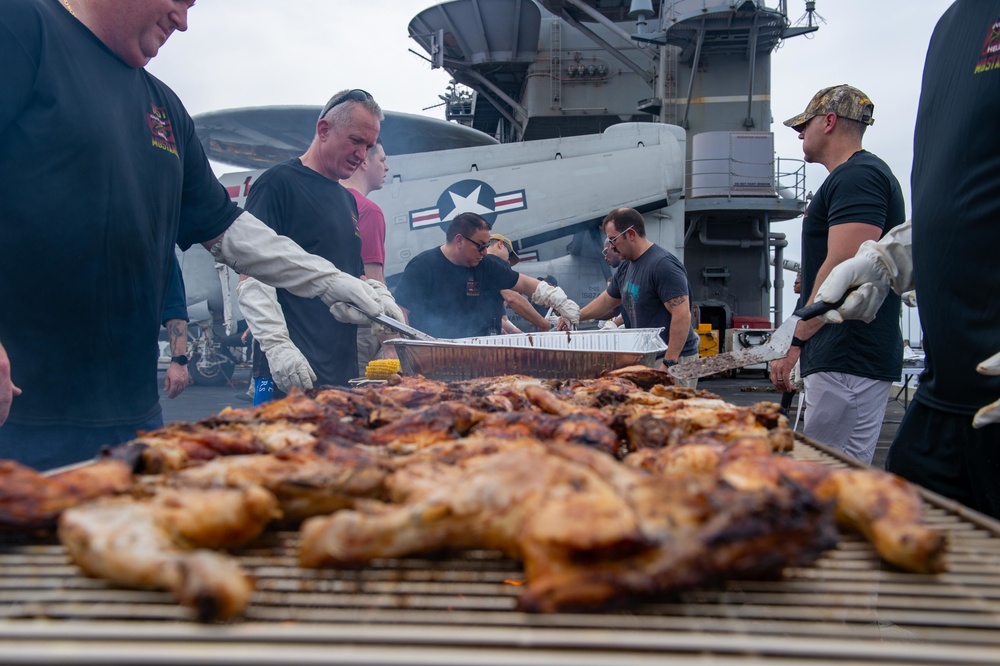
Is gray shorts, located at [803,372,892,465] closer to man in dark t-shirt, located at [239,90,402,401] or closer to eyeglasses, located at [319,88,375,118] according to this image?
man in dark t-shirt, located at [239,90,402,401]

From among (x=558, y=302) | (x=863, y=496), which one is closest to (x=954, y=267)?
(x=863, y=496)

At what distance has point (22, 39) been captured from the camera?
2.47 metres

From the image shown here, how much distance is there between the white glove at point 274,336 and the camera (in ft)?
13.1

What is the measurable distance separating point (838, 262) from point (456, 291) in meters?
3.43

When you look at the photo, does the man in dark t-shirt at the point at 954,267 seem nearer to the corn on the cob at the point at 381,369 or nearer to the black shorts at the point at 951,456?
the black shorts at the point at 951,456

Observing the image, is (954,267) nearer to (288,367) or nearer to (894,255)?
(894,255)

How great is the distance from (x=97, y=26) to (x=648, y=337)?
3.62 meters

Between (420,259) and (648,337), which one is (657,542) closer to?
(648,337)

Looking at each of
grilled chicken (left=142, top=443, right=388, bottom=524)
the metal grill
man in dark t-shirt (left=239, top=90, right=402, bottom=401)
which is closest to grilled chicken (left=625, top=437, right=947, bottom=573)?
the metal grill

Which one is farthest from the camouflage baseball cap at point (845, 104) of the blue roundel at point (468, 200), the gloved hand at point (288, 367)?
the blue roundel at point (468, 200)

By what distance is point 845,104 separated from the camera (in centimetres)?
433

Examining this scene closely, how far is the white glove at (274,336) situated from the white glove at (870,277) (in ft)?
9.47

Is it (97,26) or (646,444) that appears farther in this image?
(97,26)

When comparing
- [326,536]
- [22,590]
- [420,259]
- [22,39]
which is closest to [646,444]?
[326,536]
